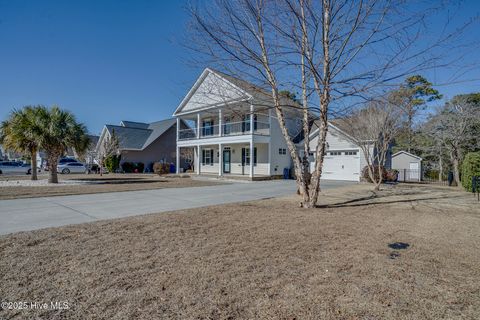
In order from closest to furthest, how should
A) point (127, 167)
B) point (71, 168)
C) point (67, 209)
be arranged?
Answer: point (67, 209)
point (71, 168)
point (127, 167)

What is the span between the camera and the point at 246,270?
148 inches

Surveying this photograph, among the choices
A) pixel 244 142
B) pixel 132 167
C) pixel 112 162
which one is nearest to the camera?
pixel 244 142

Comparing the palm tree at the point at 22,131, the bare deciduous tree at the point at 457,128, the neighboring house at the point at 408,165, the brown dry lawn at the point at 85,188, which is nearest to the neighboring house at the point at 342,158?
the neighboring house at the point at 408,165

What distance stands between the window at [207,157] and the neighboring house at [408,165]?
17803 millimetres

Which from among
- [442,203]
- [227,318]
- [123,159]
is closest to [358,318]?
[227,318]

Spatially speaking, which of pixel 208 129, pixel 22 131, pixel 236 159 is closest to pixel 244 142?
pixel 236 159

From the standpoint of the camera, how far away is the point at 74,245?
4.71 metres

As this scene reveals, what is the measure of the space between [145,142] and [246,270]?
3377 cm

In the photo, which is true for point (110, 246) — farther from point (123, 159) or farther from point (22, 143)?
point (123, 159)

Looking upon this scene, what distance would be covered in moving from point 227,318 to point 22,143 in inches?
783

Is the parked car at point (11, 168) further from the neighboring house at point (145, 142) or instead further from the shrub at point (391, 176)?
the shrub at point (391, 176)

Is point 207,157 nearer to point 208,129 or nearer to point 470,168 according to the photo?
point 208,129

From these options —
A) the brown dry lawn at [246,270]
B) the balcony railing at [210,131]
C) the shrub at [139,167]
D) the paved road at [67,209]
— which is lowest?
the brown dry lawn at [246,270]

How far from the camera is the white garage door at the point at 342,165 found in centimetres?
2031
